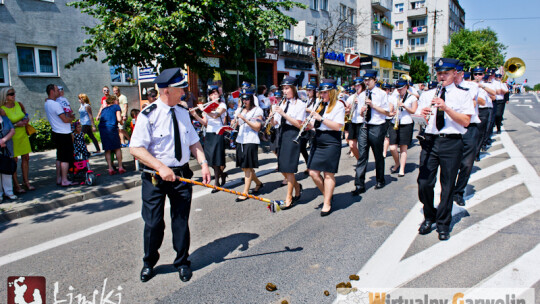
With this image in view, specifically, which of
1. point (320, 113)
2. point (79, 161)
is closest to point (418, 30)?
point (320, 113)

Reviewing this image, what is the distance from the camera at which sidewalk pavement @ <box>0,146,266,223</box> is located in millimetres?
6434

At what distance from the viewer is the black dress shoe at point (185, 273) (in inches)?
149

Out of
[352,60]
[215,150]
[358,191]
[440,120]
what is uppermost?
[352,60]

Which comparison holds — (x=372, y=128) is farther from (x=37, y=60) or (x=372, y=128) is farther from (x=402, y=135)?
(x=37, y=60)

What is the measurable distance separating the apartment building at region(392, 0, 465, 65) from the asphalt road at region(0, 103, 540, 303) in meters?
62.3

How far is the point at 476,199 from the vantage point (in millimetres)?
6281

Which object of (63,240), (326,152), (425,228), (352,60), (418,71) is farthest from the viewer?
(418,71)

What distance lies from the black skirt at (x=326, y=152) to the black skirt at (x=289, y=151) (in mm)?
394

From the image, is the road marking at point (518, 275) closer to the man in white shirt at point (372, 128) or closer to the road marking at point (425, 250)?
the road marking at point (425, 250)

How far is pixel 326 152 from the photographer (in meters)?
5.66

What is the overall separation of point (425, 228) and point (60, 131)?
6869 mm

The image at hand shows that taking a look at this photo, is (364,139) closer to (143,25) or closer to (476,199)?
(476,199)

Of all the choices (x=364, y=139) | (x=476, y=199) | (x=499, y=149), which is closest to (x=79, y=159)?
(x=364, y=139)
